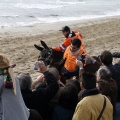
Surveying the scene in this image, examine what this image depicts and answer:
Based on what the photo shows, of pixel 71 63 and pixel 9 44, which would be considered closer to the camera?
pixel 71 63

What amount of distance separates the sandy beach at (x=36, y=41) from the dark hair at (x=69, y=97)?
505 cm

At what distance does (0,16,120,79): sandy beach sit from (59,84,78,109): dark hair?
5052 mm

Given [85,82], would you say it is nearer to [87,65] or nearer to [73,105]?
[73,105]

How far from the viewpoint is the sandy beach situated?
39.0 feet

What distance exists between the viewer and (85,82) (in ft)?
13.8

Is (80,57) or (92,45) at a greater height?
(80,57)

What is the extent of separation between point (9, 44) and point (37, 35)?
2.81 metres

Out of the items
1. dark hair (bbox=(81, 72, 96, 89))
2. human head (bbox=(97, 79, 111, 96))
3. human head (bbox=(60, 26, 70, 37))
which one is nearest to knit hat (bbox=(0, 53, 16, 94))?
dark hair (bbox=(81, 72, 96, 89))

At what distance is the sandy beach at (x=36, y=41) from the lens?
1189 cm

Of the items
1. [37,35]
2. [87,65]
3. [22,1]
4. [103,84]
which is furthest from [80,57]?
[22,1]

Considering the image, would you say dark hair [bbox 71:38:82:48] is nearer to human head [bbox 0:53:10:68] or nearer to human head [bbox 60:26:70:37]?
human head [bbox 60:26:70:37]

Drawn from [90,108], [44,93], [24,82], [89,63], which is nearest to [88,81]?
[90,108]

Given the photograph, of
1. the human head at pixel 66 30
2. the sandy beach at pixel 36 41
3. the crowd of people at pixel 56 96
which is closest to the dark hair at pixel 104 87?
the crowd of people at pixel 56 96

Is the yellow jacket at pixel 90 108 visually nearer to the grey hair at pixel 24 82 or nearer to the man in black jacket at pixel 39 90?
the man in black jacket at pixel 39 90
